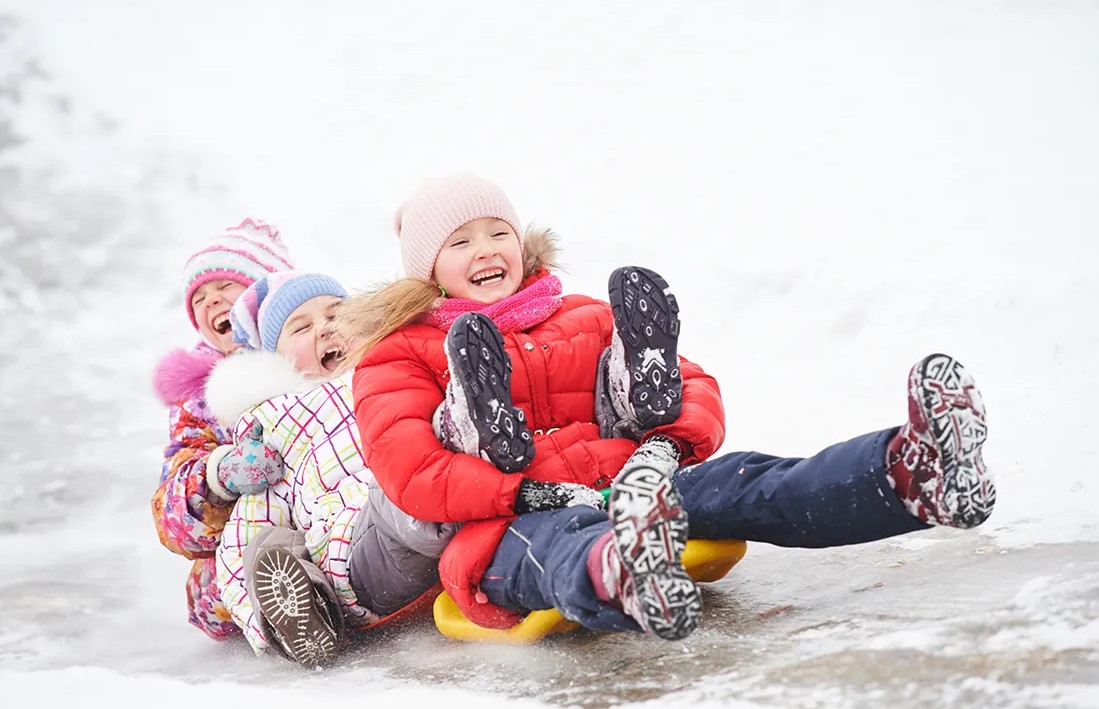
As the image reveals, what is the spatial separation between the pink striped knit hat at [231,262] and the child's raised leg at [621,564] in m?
2.00

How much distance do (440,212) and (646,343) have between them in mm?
633

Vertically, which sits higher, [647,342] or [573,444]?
[647,342]

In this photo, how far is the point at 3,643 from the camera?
304 cm

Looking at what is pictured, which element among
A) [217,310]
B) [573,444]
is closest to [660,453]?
[573,444]

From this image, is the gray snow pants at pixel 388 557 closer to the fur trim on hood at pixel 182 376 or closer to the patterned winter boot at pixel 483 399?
the patterned winter boot at pixel 483 399

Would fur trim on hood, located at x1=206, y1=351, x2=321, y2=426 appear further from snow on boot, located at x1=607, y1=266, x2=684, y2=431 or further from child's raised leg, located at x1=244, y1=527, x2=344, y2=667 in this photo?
snow on boot, located at x1=607, y1=266, x2=684, y2=431

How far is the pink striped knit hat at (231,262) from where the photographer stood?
3561mm

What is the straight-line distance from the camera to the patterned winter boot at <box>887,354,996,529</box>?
163cm

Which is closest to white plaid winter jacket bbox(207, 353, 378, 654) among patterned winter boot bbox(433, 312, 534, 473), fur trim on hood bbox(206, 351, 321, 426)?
fur trim on hood bbox(206, 351, 321, 426)

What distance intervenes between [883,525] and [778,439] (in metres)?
1.76

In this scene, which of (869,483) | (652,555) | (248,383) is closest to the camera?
(652,555)

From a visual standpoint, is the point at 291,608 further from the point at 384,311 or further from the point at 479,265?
the point at 479,265

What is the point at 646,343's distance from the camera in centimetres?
214

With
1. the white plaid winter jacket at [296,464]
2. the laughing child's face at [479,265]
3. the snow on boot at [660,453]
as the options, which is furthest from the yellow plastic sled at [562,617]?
the laughing child's face at [479,265]
